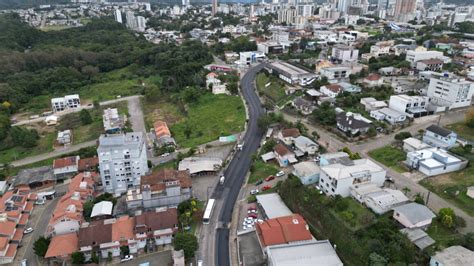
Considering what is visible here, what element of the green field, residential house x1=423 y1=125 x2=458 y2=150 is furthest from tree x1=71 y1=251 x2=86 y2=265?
residential house x1=423 y1=125 x2=458 y2=150

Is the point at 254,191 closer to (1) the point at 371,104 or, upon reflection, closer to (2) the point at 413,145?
(2) the point at 413,145

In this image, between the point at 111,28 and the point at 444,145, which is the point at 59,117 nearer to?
the point at 444,145

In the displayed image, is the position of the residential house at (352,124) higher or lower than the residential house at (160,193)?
higher

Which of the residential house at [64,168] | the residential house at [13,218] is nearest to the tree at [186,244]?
the residential house at [13,218]

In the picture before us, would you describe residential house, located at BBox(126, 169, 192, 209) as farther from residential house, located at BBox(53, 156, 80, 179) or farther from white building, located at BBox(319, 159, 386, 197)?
white building, located at BBox(319, 159, 386, 197)

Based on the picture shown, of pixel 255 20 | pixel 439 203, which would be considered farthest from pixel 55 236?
pixel 255 20

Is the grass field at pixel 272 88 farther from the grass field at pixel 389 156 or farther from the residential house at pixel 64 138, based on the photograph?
the residential house at pixel 64 138
